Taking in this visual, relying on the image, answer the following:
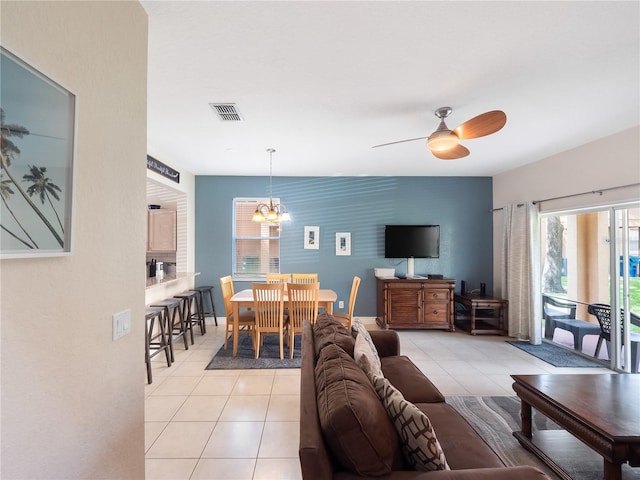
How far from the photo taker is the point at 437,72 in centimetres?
212

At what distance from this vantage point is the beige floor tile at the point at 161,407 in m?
2.40

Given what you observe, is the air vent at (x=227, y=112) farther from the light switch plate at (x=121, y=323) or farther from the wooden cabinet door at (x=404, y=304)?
the wooden cabinet door at (x=404, y=304)

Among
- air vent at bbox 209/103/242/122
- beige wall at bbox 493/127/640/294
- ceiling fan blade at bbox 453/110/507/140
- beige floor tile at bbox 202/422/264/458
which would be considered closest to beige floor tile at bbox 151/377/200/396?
beige floor tile at bbox 202/422/264/458

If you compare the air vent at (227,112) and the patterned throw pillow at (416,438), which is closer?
the patterned throw pillow at (416,438)

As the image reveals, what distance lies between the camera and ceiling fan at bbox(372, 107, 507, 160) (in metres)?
2.15

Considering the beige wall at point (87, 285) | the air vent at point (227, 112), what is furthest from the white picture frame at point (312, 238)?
the beige wall at point (87, 285)

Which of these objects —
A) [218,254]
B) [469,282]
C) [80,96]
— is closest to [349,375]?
[80,96]

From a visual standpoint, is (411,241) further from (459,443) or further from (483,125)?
(459,443)

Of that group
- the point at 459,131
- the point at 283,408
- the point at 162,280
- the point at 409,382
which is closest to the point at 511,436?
the point at 409,382

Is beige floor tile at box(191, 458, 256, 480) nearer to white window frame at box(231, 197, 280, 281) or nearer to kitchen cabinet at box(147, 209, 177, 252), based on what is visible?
white window frame at box(231, 197, 280, 281)

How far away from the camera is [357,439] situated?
39.7 inches

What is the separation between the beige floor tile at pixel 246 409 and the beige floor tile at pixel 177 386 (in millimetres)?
518

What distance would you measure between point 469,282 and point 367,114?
13.2 ft

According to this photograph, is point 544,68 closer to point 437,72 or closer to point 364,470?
point 437,72
